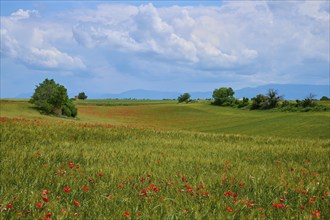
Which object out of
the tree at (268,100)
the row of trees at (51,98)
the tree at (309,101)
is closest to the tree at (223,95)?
the tree at (268,100)

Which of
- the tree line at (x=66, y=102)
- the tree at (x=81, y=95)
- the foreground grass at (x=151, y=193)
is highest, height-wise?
the tree at (x=81, y=95)

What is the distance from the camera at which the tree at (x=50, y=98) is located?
70938 mm

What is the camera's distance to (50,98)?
7119cm

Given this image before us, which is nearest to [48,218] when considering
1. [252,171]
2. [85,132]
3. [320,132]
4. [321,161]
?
[252,171]

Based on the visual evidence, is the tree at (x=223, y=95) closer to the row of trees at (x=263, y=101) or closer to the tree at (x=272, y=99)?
the row of trees at (x=263, y=101)

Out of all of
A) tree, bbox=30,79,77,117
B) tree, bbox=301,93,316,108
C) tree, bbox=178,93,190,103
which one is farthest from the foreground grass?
tree, bbox=178,93,190,103

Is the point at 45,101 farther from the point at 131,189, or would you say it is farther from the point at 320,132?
the point at 131,189

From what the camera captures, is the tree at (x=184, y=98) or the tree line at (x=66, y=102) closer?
the tree line at (x=66, y=102)

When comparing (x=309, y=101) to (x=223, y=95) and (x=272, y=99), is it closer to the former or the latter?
(x=272, y=99)

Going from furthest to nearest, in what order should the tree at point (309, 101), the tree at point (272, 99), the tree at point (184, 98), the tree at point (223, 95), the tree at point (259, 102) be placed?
the tree at point (184, 98) → the tree at point (223, 95) → the tree at point (259, 102) → the tree at point (272, 99) → the tree at point (309, 101)

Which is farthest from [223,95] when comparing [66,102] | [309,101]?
[66,102]

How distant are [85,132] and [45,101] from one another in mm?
50370

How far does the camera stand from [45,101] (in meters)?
70.7

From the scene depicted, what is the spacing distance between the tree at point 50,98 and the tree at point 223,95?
2332 inches
